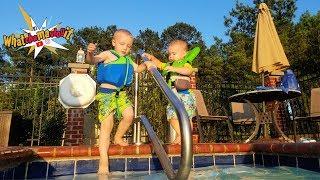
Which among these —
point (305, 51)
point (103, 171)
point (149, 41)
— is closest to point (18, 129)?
point (103, 171)

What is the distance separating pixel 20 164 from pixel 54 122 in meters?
7.15

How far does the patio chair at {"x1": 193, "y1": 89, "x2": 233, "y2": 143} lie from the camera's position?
18.1 feet

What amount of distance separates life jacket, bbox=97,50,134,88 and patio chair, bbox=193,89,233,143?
2.31 meters

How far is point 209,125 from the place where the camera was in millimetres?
8844

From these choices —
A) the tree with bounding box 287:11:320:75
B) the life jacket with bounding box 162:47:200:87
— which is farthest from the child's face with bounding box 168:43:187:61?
the tree with bounding box 287:11:320:75

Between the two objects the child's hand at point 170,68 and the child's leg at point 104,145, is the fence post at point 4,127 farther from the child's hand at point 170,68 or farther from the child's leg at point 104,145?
the child's hand at point 170,68

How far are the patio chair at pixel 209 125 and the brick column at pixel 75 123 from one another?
2184 millimetres

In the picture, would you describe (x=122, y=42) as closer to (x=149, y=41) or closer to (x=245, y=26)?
(x=245, y=26)

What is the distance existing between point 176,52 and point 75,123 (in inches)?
111

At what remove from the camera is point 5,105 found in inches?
399

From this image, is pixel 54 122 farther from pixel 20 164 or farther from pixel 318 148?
pixel 318 148

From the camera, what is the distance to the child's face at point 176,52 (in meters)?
4.04

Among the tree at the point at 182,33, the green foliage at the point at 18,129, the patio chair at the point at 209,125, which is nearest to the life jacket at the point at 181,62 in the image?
the patio chair at the point at 209,125

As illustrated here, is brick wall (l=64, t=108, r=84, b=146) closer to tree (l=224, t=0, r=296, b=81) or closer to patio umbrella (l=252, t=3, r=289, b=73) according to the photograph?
patio umbrella (l=252, t=3, r=289, b=73)
